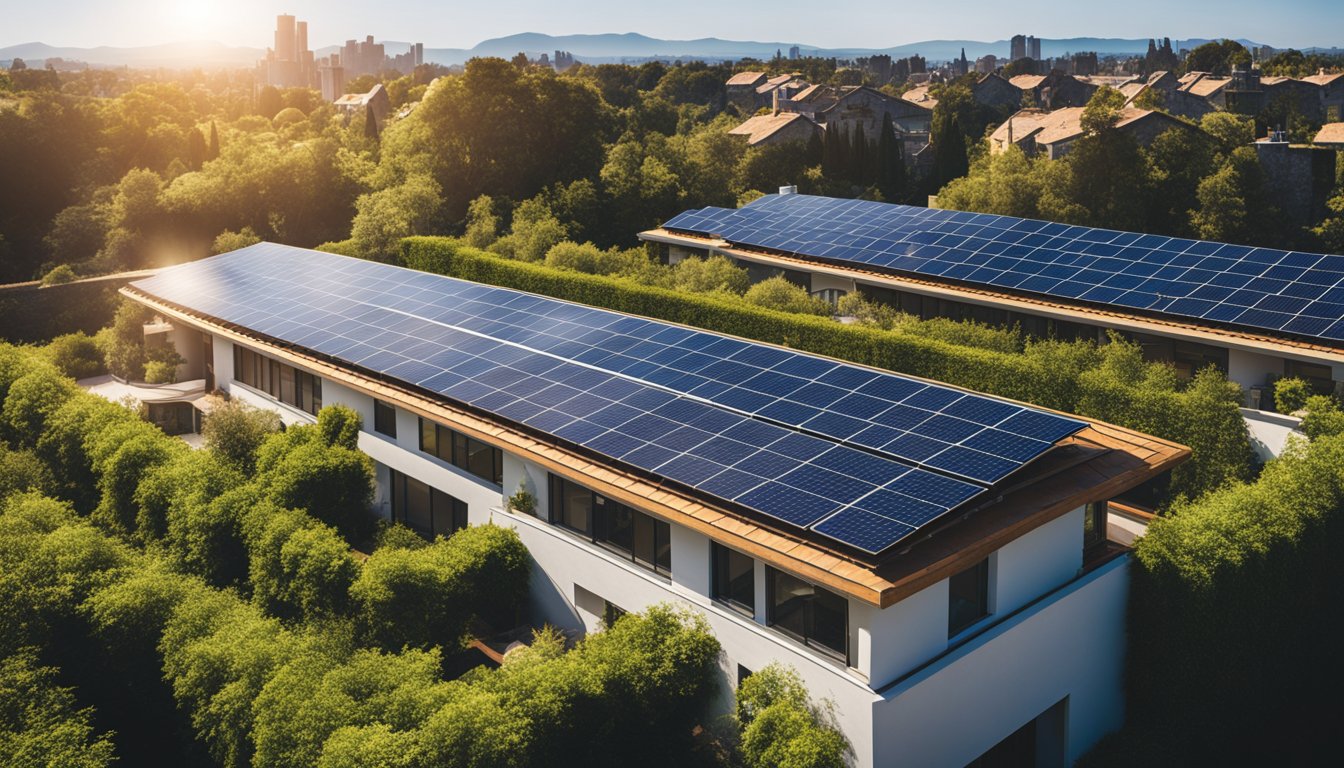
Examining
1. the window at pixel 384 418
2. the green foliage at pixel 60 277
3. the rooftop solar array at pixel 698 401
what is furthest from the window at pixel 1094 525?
the green foliage at pixel 60 277

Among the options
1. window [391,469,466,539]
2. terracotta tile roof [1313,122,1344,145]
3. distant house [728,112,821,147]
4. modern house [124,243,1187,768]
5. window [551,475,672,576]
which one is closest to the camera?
modern house [124,243,1187,768]

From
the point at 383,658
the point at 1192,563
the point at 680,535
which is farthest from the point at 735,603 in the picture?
the point at 1192,563

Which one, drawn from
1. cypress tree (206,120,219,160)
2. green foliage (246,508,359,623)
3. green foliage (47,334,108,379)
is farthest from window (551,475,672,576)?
cypress tree (206,120,219,160)

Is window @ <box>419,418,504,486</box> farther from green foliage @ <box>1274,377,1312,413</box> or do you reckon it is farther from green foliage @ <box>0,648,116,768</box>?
green foliage @ <box>1274,377,1312,413</box>

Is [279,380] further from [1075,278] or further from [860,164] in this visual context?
[860,164]

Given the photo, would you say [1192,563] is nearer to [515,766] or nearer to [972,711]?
[972,711]

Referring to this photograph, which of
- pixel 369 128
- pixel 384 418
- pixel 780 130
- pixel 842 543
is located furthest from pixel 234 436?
pixel 780 130
